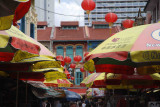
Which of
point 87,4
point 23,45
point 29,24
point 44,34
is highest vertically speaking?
point 44,34

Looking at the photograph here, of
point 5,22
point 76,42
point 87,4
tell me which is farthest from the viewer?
point 76,42

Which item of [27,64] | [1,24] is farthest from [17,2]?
[27,64]

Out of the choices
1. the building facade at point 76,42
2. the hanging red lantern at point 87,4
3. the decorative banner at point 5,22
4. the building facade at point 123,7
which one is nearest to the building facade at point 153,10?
the hanging red lantern at point 87,4

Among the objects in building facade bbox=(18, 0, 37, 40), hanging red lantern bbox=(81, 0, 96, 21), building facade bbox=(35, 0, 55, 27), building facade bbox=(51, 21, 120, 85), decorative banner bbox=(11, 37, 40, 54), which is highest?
building facade bbox=(35, 0, 55, 27)

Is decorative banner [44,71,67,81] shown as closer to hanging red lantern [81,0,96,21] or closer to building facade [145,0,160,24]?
hanging red lantern [81,0,96,21]

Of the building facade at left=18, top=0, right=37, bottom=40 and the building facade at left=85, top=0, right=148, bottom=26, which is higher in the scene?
the building facade at left=85, top=0, right=148, bottom=26

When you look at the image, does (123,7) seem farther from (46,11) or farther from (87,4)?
(87,4)

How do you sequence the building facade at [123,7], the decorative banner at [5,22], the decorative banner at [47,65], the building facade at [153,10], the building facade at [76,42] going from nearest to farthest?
the decorative banner at [5,22] → the decorative banner at [47,65] → the building facade at [153,10] → the building facade at [76,42] → the building facade at [123,7]

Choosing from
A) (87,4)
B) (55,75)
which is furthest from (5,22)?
(87,4)

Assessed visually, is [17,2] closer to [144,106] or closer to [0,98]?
[0,98]

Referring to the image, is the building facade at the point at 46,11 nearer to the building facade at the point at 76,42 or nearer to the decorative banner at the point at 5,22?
the building facade at the point at 76,42

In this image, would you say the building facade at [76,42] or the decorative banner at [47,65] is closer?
the decorative banner at [47,65]

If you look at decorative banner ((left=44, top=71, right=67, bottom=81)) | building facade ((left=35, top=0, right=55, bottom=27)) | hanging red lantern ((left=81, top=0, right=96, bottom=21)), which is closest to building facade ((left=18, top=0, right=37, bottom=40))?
hanging red lantern ((left=81, top=0, right=96, bottom=21))

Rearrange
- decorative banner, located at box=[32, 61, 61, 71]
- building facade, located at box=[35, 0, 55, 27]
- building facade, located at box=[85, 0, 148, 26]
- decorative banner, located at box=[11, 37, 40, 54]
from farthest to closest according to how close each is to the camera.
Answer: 1. building facade, located at box=[85, 0, 148, 26]
2. building facade, located at box=[35, 0, 55, 27]
3. decorative banner, located at box=[32, 61, 61, 71]
4. decorative banner, located at box=[11, 37, 40, 54]
